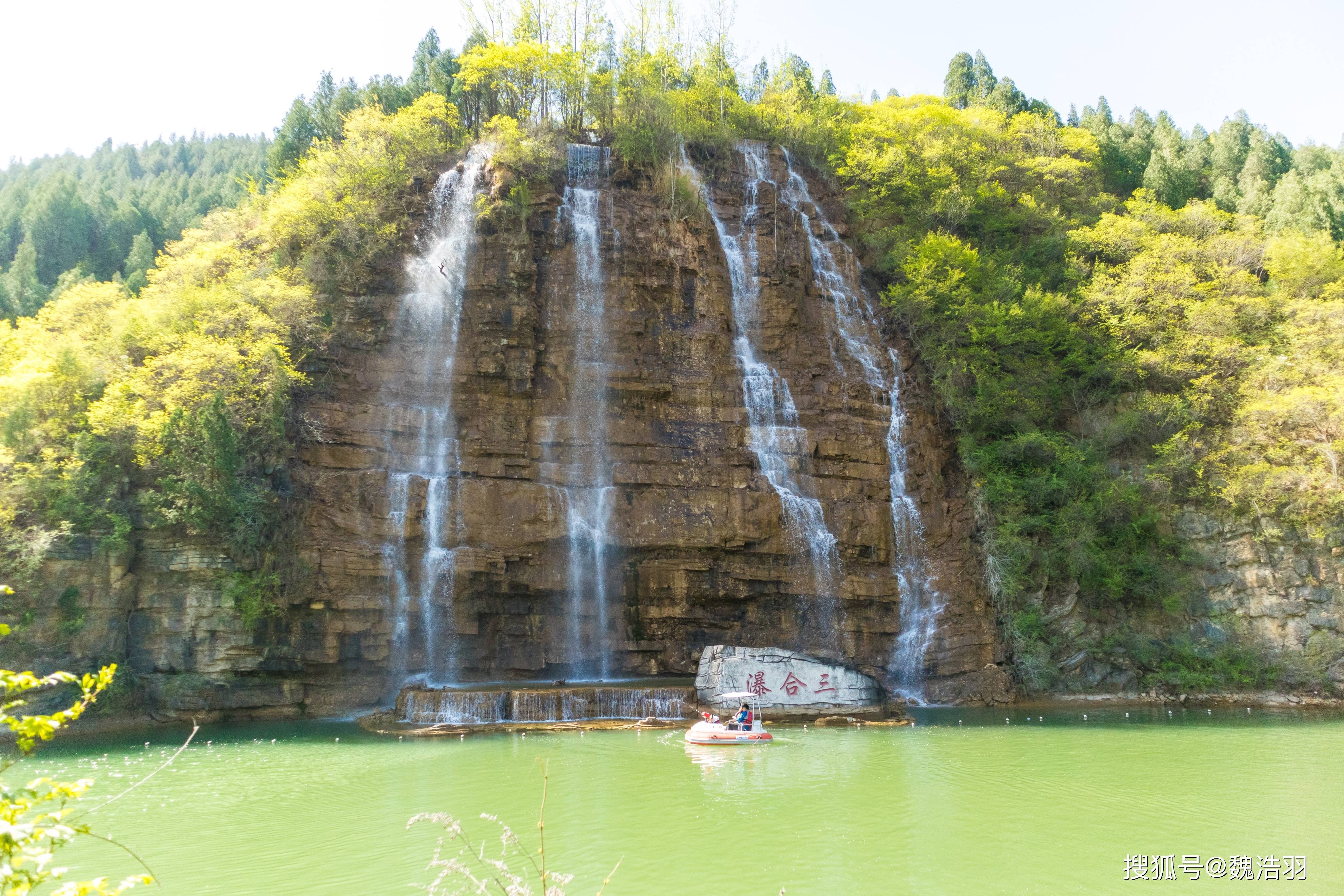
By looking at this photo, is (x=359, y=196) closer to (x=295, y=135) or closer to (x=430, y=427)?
(x=430, y=427)

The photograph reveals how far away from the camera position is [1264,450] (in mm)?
27266

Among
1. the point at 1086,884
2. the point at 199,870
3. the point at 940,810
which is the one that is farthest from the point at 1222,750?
the point at 199,870

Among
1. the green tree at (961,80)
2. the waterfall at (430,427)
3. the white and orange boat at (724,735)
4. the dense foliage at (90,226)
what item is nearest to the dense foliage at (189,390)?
the waterfall at (430,427)

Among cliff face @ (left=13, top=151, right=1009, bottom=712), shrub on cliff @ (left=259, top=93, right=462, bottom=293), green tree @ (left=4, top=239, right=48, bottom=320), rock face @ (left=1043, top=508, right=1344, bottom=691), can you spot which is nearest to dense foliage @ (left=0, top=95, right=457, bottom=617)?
shrub on cliff @ (left=259, top=93, right=462, bottom=293)

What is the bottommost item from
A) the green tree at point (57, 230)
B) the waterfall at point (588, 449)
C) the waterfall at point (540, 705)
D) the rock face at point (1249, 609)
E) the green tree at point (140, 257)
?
the waterfall at point (540, 705)

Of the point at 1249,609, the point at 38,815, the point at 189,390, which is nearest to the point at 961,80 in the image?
the point at 1249,609

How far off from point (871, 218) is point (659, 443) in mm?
15034

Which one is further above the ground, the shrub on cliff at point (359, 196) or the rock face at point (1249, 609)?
the shrub on cliff at point (359, 196)

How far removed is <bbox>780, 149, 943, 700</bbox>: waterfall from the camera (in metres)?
26.8

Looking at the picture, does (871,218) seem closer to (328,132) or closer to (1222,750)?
(1222,750)

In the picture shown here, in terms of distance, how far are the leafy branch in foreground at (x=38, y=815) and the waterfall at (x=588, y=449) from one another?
22.5 m

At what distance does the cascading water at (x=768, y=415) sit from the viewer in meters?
27.1

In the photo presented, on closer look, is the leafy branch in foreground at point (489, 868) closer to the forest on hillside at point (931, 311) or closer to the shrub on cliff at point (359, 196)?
the forest on hillside at point (931, 311)

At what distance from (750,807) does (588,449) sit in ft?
51.6
